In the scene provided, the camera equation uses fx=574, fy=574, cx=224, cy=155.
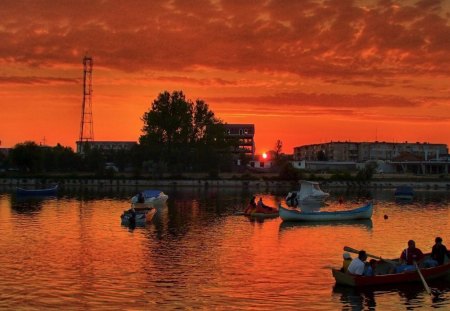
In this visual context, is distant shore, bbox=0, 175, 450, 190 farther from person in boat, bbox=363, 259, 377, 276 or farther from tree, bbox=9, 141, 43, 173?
person in boat, bbox=363, 259, 377, 276

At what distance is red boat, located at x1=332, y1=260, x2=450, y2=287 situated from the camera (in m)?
28.6

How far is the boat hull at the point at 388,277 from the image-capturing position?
2855 cm

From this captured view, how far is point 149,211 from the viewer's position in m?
59.2

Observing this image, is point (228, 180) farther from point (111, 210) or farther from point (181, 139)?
point (111, 210)

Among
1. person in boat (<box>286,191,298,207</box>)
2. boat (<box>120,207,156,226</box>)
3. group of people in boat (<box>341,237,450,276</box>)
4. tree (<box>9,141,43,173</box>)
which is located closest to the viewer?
group of people in boat (<box>341,237,450,276</box>)

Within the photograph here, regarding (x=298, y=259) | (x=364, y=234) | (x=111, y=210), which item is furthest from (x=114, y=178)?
(x=298, y=259)

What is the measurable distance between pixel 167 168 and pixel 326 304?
134071 mm

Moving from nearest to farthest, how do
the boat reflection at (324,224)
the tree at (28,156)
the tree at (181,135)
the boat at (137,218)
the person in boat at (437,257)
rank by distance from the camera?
1. the person in boat at (437,257)
2. the boat at (137,218)
3. the boat reflection at (324,224)
4. the tree at (28,156)
5. the tree at (181,135)

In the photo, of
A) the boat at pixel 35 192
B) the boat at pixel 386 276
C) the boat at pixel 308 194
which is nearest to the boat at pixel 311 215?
the boat at pixel 308 194

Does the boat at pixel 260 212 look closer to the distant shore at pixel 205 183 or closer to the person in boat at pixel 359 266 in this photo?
the person in boat at pixel 359 266

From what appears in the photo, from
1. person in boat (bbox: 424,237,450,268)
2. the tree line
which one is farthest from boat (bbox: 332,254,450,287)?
the tree line

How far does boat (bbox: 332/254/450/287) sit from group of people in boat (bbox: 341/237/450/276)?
24 cm

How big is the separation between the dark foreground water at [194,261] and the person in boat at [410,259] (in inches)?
39.9

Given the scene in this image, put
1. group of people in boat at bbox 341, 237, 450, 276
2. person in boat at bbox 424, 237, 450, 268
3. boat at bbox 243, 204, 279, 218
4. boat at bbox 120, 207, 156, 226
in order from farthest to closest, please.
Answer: boat at bbox 243, 204, 279, 218 < boat at bbox 120, 207, 156, 226 < person in boat at bbox 424, 237, 450, 268 < group of people in boat at bbox 341, 237, 450, 276
